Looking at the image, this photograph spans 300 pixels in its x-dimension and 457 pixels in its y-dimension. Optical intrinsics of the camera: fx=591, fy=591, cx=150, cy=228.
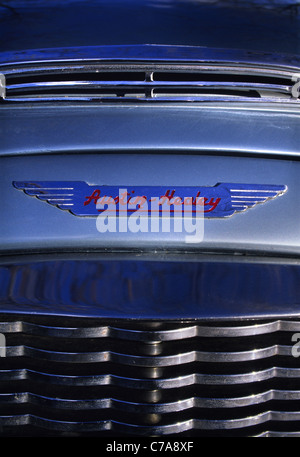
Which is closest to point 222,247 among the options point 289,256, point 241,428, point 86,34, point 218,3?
point 289,256

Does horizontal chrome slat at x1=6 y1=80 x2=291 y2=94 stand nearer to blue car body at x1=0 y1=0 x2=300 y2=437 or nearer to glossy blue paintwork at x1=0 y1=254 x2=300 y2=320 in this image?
blue car body at x1=0 y1=0 x2=300 y2=437

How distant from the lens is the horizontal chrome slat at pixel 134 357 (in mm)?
1829

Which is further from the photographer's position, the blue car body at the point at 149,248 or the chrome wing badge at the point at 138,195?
the chrome wing badge at the point at 138,195

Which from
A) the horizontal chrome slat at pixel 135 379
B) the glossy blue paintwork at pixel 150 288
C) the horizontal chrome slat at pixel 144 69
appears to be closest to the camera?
the glossy blue paintwork at pixel 150 288

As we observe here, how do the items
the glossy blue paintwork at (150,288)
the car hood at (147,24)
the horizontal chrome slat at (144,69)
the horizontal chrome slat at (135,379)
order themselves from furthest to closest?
the car hood at (147,24) → the horizontal chrome slat at (144,69) → the horizontal chrome slat at (135,379) → the glossy blue paintwork at (150,288)

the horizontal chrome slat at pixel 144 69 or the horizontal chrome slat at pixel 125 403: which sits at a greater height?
the horizontal chrome slat at pixel 144 69

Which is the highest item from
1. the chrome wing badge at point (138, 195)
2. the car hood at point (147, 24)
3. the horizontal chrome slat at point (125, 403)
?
the car hood at point (147, 24)

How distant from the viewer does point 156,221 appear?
6.26 ft

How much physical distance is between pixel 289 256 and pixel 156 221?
0.44 metres

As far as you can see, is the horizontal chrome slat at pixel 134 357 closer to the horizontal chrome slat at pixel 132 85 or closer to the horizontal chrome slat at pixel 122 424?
the horizontal chrome slat at pixel 122 424

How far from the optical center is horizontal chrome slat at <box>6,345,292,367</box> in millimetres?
1829

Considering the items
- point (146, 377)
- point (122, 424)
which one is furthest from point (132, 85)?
point (122, 424)

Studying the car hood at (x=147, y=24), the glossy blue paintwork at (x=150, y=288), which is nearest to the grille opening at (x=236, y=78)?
the car hood at (x=147, y=24)

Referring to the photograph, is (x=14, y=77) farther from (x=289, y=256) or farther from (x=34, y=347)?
(x=289, y=256)
